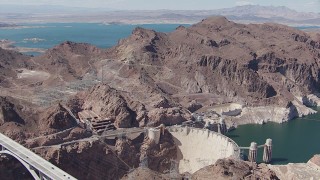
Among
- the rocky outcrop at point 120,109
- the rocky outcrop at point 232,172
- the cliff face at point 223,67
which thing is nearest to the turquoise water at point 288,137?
the cliff face at point 223,67

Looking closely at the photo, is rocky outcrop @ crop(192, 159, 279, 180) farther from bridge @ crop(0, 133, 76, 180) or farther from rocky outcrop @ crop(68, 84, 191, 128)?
rocky outcrop @ crop(68, 84, 191, 128)

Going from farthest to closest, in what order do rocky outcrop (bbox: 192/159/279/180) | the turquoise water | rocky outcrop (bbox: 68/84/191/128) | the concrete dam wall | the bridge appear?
the turquoise water
rocky outcrop (bbox: 68/84/191/128)
the concrete dam wall
the bridge
rocky outcrop (bbox: 192/159/279/180)

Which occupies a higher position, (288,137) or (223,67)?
(223,67)

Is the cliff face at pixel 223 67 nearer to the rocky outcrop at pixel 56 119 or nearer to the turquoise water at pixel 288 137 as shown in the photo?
the turquoise water at pixel 288 137

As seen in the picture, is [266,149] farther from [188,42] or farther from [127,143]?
[188,42]

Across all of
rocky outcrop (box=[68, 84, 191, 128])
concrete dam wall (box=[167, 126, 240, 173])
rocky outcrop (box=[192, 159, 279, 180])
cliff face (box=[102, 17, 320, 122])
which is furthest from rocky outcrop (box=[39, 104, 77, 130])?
cliff face (box=[102, 17, 320, 122])

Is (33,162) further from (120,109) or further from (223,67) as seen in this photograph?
(223,67)

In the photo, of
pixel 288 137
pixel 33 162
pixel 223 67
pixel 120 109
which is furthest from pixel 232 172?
pixel 223 67
